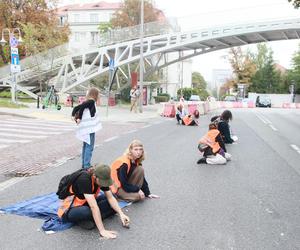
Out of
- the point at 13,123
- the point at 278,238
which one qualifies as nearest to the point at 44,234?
the point at 278,238

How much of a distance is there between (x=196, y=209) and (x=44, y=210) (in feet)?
6.61

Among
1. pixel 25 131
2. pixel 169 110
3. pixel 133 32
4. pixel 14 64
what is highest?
pixel 133 32

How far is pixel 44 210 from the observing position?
5.96 m

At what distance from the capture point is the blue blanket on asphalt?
5393 millimetres

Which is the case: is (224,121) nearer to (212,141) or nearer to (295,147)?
(212,141)

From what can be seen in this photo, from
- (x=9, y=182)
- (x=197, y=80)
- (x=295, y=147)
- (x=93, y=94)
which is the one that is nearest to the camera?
(x=9, y=182)

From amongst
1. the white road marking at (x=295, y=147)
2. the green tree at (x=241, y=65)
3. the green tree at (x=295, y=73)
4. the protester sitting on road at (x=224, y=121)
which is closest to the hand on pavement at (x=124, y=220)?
the protester sitting on road at (x=224, y=121)

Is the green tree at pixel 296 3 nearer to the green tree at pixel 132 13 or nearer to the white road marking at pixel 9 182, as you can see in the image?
Answer: the white road marking at pixel 9 182

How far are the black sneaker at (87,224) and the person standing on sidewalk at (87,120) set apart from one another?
3388 mm

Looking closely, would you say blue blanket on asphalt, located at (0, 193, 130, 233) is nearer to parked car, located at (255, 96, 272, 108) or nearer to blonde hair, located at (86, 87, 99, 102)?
blonde hair, located at (86, 87, 99, 102)

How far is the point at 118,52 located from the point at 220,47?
8.40m

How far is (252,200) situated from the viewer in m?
6.78

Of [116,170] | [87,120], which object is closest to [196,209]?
[116,170]

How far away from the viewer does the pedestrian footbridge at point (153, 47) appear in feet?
109
